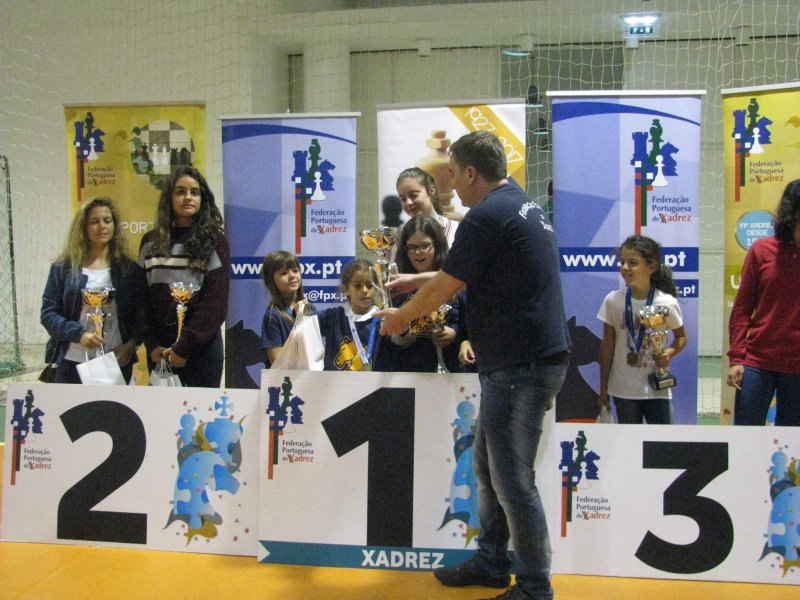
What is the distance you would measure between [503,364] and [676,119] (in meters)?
2.13

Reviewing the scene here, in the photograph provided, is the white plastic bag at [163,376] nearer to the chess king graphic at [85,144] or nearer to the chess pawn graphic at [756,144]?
the chess king graphic at [85,144]

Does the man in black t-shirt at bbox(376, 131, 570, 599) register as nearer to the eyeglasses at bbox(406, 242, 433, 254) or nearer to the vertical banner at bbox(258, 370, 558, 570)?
the vertical banner at bbox(258, 370, 558, 570)

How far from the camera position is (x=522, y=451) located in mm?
2236

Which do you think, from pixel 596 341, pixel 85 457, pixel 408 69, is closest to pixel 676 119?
pixel 596 341

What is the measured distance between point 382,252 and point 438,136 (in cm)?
126

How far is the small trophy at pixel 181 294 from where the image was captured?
3129 millimetres

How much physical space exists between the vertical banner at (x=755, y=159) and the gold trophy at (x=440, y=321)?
6.01 ft

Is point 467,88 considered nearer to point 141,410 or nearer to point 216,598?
point 141,410

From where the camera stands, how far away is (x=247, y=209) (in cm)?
403

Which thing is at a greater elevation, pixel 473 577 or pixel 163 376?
pixel 163 376

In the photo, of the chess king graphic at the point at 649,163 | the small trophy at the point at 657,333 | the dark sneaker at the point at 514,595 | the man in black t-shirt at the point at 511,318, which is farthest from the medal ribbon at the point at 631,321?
the dark sneaker at the point at 514,595

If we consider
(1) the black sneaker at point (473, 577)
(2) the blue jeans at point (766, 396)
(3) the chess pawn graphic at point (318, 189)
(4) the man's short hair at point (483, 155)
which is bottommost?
(1) the black sneaker at point (473, 577)

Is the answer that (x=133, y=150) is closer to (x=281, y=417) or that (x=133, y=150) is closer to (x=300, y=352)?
(x=300, y=352)

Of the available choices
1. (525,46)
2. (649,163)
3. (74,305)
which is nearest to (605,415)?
(649,163)
